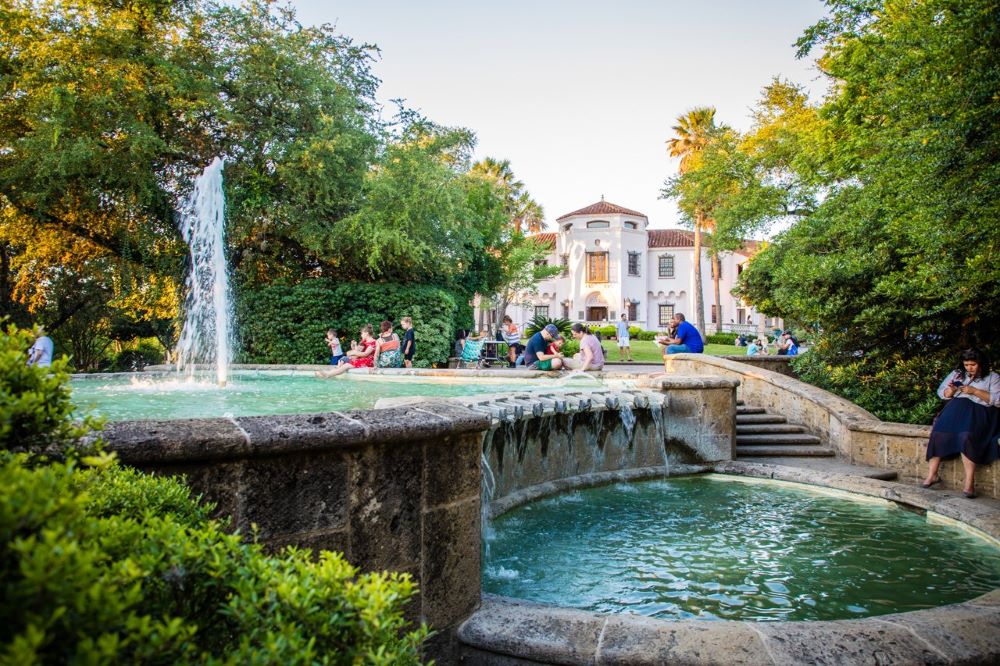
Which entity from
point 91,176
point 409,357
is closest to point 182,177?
point 91,176

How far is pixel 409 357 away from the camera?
15328 millimetres

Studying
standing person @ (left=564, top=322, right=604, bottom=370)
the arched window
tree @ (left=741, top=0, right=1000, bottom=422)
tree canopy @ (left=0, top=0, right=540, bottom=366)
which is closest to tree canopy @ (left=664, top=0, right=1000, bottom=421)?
tree @ (left=741, top=0, right=1000, bottom=422)

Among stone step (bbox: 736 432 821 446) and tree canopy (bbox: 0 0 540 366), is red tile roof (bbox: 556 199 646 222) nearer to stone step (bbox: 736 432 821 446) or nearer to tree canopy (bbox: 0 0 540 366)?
tree canopy (bbox: 0 0 540 366)

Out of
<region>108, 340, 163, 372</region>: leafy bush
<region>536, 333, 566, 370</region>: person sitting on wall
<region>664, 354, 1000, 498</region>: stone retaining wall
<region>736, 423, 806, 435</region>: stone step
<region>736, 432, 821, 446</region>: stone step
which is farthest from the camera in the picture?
<region>108, 340, 163, 372</region>: leafy bush

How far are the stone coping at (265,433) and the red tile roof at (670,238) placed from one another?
57.0 m

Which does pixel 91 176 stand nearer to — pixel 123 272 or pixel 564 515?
pixel 123 272

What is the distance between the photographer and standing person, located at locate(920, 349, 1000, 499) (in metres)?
7.12

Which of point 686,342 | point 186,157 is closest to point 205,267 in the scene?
point 186,157

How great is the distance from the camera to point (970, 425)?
7.21m

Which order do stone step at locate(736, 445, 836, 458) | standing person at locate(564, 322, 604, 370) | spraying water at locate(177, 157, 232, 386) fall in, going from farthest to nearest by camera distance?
spraying water at locate(177, 157, 232, 386) → standing person at locate(564, 322, 604, 370) → stone step at locate(736, 445, 836, 458)

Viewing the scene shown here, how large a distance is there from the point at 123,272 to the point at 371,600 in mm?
19568

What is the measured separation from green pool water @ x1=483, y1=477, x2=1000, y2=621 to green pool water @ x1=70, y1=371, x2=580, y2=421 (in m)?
3.05

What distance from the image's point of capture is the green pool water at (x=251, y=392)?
7742 mm

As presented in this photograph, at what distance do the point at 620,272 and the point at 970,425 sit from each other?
162 feet
